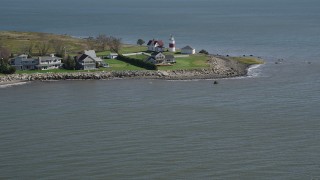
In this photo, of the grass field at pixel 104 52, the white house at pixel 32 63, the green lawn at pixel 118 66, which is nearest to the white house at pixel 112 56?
the grass field at pixel 104 52

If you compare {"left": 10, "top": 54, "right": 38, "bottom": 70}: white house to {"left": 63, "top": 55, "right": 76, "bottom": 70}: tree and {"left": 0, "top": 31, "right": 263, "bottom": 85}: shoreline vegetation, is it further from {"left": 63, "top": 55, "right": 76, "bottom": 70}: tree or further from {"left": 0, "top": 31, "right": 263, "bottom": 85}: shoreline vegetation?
{"left": 63, "top": 55, "right": 76, "bottom": 70}: tree

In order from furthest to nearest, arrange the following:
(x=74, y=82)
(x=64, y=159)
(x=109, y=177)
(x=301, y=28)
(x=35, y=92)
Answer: (x=301, y=28), (x=74, y=82), (x=35, y=92), (x=64, y=159), (x=109, y=177)

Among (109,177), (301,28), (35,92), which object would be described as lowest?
(109,177)

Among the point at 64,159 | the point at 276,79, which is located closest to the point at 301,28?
the point at 276,79

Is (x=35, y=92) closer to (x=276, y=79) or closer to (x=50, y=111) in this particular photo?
(x=50, y=111)

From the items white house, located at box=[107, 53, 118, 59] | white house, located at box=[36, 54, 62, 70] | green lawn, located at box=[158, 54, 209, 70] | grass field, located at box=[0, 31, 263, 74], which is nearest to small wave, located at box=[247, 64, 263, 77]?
grass field, located at box=[0, 31, 263, 74]
